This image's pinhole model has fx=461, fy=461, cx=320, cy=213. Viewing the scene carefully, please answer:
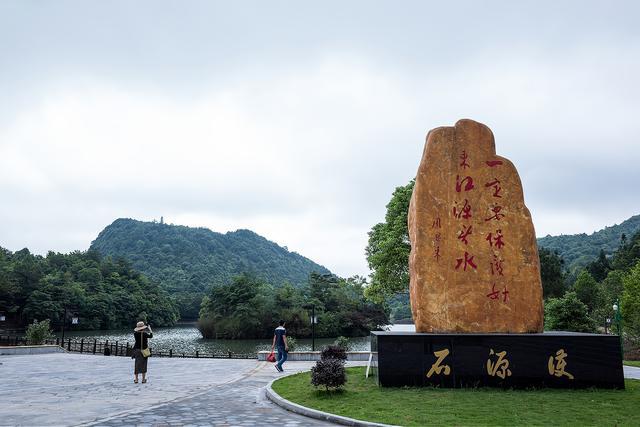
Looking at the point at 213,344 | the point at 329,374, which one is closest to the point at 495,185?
the point at 329,374

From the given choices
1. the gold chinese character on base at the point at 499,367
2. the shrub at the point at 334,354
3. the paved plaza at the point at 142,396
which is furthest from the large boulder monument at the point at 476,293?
the paved plaza at the point at 142,396

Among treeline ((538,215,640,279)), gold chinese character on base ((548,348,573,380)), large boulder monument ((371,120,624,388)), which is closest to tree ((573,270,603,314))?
large boulder monument ((371,120,624,388))

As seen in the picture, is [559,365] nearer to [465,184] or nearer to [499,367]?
[499,367]

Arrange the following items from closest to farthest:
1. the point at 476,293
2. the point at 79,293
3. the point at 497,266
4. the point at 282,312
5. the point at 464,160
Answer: the point at 476,293 < the point at 497,266 < the point at 464,160 < the point at 282,312 < the point at 79,293

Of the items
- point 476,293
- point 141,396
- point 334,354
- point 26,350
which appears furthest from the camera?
point 26,350

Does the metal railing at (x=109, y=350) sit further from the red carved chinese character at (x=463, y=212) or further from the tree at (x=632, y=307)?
the tree at (x=632, y=307)

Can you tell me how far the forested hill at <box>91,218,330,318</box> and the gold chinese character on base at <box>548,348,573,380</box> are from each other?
92.7 metres

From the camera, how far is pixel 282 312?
58719 mm

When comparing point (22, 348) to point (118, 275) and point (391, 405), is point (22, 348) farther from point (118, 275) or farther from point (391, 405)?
point (118, 275)

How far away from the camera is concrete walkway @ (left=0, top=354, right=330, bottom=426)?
25.4 ft

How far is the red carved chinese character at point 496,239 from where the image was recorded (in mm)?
11656

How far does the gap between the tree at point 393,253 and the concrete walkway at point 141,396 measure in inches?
350

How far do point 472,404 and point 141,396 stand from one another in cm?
696

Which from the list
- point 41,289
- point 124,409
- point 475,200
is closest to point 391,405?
point 124,409
